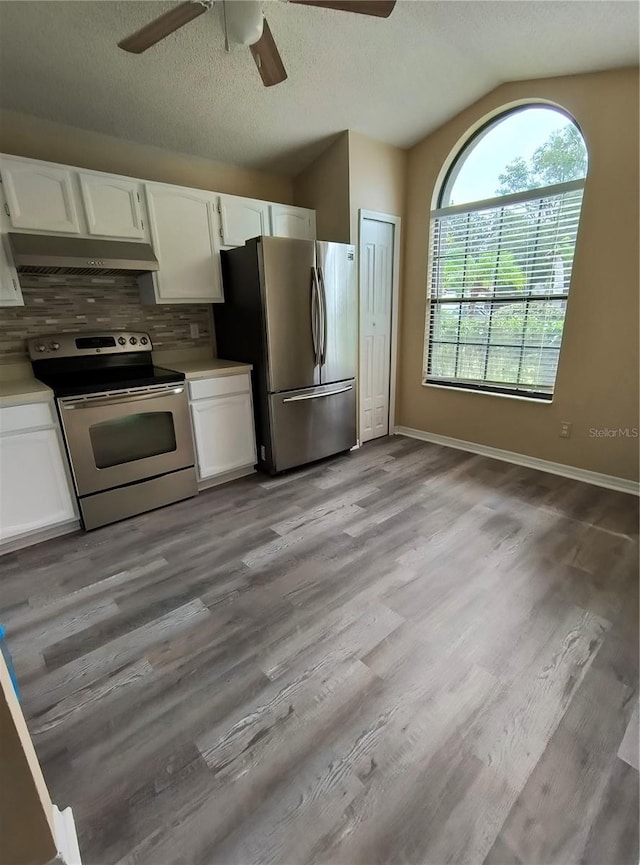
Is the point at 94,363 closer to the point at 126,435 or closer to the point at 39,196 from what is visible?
the point at 126,435

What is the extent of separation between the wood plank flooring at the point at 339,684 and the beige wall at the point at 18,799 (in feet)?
1.02

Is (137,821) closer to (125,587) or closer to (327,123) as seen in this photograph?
(125,587)

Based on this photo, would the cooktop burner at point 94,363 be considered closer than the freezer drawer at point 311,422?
Yes

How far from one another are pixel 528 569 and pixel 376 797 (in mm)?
1358

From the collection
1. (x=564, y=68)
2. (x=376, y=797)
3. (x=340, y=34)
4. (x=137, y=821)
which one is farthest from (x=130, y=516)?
(x=564, y=68)

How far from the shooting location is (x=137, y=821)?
108cm

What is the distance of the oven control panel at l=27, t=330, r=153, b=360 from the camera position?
2.57 metres

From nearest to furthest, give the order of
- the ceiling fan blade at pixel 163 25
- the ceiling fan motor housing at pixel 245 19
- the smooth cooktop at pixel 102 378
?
the ceiling fan blade at pixel 163 25 < the ceiling fan motor housing at pixel 245 19 < the smooth cooktop at pixel 102 378

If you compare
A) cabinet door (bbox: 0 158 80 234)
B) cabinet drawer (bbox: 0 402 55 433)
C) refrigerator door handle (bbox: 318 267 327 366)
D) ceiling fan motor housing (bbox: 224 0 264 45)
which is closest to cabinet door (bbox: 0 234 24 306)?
cabinet door (bbox: 0 158 80 234)

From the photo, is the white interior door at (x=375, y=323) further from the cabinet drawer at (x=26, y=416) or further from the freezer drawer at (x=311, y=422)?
the cabinet drawer at (x=26, y=416)

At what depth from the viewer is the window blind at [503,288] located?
2.94m

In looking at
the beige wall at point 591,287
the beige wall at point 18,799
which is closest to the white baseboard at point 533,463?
the beige wall at point 591,287

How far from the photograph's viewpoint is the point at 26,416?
2.19 m

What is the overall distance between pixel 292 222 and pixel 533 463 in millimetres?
2895
